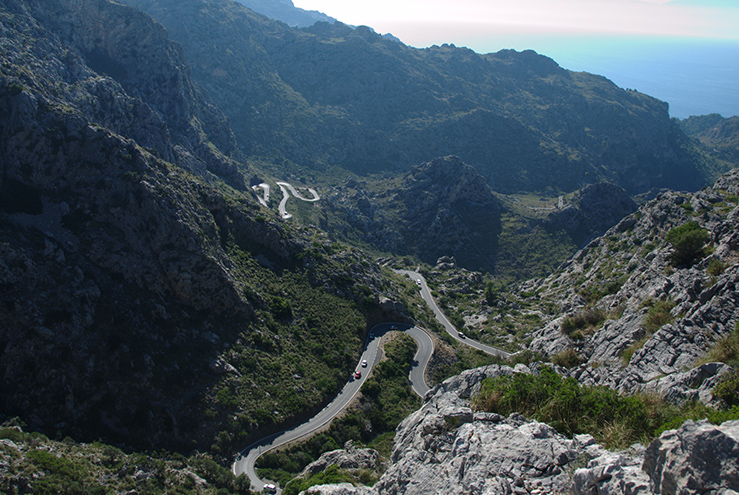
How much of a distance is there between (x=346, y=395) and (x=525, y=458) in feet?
129

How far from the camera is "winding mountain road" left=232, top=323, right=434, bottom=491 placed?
40469 mm

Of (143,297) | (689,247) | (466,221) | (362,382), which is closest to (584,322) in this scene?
(689,247)

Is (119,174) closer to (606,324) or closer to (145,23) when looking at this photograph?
(606,324)

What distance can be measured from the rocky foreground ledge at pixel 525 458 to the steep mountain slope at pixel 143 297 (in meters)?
23.3

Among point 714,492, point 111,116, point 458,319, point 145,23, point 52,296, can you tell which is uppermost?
point 145,23

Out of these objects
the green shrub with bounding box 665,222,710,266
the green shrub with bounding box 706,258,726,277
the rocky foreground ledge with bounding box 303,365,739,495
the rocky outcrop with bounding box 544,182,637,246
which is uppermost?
the rocky outcrop with bounding box 544,182,637,246

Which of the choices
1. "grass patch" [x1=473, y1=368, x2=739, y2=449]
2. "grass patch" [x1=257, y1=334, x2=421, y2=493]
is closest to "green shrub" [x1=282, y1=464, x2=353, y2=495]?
"grass patch" [x1=257, y1=334, x2=421, y2=493]

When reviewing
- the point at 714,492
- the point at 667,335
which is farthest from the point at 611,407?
the point at 667,335

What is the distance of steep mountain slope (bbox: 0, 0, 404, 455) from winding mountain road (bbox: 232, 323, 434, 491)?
4.77ft

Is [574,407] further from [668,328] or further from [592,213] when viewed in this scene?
[592,213]

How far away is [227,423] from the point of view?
42281 millimetres

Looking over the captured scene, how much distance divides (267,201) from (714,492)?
137 meters

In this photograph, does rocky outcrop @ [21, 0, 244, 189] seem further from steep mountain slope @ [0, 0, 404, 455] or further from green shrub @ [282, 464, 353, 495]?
green shrub @ [282, 464, 353, 495]

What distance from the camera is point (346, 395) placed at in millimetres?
52250
